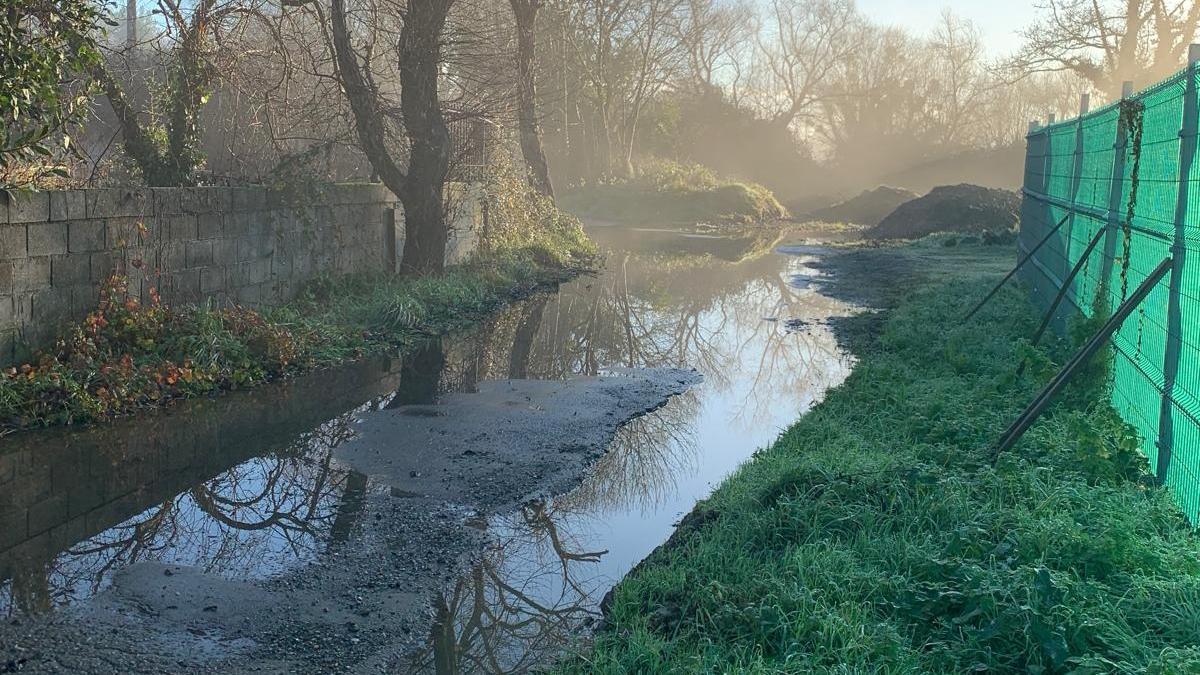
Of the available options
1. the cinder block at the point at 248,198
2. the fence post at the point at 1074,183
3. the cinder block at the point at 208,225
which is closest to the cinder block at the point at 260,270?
the cinder block at the point at 248,198

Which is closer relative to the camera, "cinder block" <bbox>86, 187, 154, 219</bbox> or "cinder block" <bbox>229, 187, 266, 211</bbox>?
"cinder block" <bbox>86, 187, 154, 219</bbox>

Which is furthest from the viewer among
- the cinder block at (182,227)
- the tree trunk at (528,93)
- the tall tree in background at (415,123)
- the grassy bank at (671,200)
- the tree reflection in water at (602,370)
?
the grassy bank at (671,200)

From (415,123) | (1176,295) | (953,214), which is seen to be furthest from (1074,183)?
(953,214)

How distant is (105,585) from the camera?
201 inches

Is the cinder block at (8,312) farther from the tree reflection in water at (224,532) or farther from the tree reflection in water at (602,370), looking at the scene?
the tree reflection in water at (602,370)

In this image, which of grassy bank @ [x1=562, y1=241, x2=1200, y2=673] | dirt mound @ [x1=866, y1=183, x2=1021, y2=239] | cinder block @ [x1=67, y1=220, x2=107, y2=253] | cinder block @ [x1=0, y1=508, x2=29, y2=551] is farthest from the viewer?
dirt mound @ [x1=866, y1=183, x2=1021, y2=239]

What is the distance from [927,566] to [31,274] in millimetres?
7268

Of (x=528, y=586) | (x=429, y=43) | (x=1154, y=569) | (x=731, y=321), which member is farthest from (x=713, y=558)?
(x=429, y=43)

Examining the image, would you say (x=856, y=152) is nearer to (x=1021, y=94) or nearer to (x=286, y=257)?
(x=1021, y=94)

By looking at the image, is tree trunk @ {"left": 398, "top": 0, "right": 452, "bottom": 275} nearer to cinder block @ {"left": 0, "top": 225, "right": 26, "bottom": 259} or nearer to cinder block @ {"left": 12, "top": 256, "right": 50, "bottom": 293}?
cinder block @ {"left": 12, "top": 256, "right": 50, "bottom": 293}

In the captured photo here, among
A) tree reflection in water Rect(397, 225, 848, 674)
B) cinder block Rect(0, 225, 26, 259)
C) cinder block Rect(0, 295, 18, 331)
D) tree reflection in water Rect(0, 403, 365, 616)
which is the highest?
cinder block Rect(0, 225, 26, 259)

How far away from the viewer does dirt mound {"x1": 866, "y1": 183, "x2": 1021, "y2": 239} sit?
31723mm

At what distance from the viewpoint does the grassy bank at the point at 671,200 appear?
137ft

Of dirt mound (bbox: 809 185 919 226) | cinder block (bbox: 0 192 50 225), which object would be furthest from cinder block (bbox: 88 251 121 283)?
dirt mound (bbox: 809 185 919 226)
